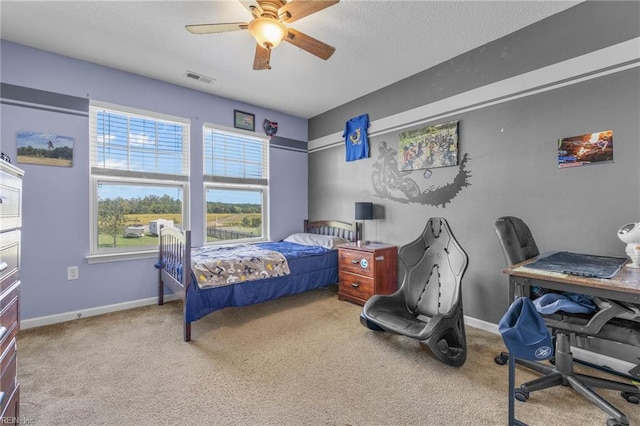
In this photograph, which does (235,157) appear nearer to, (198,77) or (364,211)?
(198,77)

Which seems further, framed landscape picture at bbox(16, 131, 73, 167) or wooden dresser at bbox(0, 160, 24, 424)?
framed landscape picture at bbox(16, 131, 73, 167)

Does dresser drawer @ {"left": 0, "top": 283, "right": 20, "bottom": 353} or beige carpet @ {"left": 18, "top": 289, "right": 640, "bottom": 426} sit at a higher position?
dresser drawer @ {"left": 0, "top": 283, "right": 20, "bottom": 353}

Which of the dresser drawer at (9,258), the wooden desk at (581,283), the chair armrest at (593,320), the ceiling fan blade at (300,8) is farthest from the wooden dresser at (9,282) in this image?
the chair armrest at (593,320)

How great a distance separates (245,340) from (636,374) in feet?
9.13

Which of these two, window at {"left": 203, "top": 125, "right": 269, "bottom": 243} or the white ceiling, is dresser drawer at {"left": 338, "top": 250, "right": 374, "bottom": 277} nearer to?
window at {"left": 203, "top": 125, "right": 269, "bottom": 243}

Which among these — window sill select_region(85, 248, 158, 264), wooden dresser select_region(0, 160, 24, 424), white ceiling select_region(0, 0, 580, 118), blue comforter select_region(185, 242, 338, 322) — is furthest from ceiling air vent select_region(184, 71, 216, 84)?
wooden dresser select_region(0, 160, 24, 424)

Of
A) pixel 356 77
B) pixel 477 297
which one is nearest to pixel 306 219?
pixel 356 77

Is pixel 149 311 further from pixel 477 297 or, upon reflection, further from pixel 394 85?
pixel 394 85

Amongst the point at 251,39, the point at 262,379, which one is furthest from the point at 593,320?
the point at 251,39

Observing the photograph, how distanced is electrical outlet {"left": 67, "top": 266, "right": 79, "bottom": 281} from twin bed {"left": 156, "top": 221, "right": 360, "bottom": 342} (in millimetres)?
765

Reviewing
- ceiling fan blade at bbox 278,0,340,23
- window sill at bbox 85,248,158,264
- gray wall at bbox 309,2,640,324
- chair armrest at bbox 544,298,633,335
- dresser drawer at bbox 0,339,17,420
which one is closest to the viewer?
dresser drawer at bbox 0,339,17,420

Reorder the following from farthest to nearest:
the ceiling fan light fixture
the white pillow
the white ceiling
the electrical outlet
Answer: the white pillow, the electrical outlet, the white ceiling, the ceiling fan light fixture

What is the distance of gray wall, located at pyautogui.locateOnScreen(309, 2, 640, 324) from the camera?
2.05 meters

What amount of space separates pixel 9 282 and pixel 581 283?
2746mm
